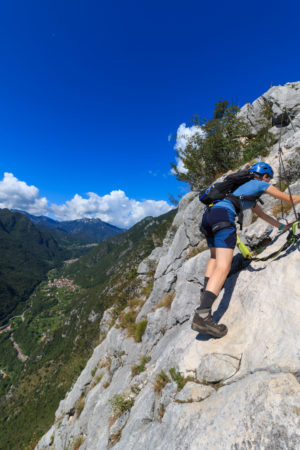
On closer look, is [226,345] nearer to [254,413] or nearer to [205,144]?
[254,413]

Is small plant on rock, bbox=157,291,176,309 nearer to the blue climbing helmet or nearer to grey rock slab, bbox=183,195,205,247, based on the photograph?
grey rock slab, bbox=183,195,205,247

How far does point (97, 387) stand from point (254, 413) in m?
12.4

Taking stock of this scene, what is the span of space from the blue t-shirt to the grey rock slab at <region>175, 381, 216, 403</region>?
13.4 feet

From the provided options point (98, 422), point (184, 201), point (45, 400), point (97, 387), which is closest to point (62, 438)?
point (97, 387)

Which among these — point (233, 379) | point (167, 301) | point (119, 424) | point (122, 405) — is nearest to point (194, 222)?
point (167, 301)

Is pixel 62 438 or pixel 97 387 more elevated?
pixel 97 387

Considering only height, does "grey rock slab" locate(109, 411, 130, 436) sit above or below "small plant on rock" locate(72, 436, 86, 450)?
above

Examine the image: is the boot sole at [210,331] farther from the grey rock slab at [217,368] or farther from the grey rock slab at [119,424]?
the grey rock slab at [119,424]

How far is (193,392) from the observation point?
4164 millimetres

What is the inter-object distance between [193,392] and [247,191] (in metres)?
4.90

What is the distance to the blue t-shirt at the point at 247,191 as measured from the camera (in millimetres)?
4748

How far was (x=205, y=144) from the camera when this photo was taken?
16.2 metres

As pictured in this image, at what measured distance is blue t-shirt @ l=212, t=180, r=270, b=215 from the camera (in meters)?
4.75

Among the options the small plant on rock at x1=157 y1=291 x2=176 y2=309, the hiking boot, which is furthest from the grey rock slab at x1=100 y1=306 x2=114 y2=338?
the hiking boot
